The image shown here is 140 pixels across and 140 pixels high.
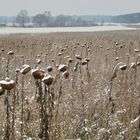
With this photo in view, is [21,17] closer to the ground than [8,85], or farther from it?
closer to the ground

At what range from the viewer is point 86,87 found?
690 cm

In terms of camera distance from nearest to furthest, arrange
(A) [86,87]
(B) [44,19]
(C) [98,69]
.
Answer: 1. (A) [86,87]
2. (C) [98,69]
3. (B) [44,19]

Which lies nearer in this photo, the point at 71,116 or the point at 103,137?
the point at 103,137

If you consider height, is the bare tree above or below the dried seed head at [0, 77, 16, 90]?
below

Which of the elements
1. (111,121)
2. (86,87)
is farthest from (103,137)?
(86,87)

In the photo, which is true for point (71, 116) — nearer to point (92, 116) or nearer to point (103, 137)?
point (92, 116)

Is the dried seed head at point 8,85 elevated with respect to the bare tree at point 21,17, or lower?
elevated

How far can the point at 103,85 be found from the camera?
7172 millimetres

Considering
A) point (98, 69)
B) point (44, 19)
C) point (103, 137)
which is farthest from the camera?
point (44, 19)

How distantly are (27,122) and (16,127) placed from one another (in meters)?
0.14

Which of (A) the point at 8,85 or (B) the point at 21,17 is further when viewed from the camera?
(B) the point at 21,17

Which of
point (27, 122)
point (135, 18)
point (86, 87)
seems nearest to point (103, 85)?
point (86, 87)

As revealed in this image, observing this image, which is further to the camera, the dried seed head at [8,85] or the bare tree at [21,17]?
the bare tree at [21,17]

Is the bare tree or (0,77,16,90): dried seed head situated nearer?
(0,77,16,90): dried seed head
